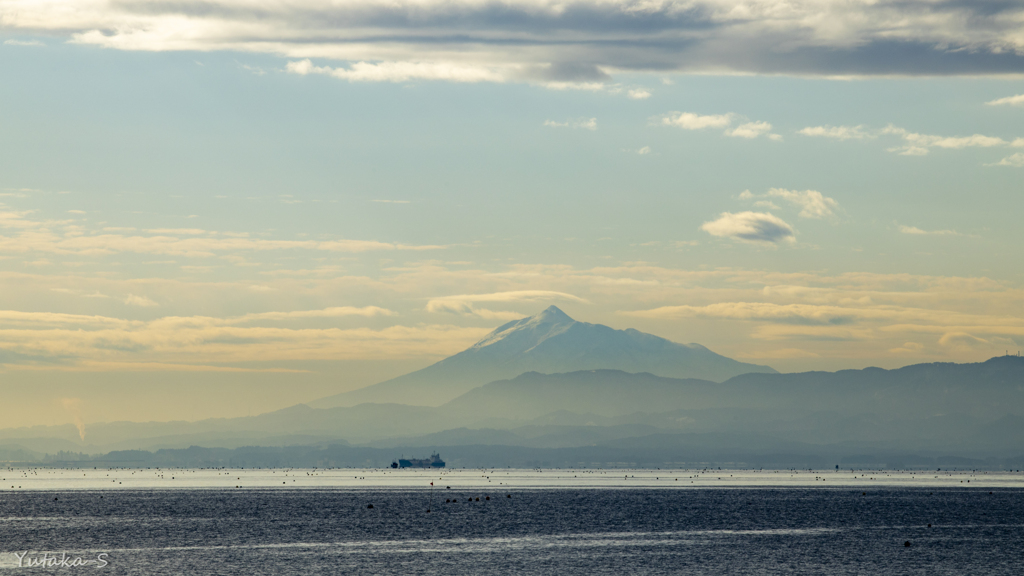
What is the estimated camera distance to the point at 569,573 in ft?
357

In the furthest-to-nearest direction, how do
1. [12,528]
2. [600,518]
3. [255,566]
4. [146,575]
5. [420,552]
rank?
1. [600,518]
2. [12,528]
3. [420,552]
4. [255,566]
5. [146,575]

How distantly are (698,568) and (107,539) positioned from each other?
261 ft

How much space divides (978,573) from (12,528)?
132m

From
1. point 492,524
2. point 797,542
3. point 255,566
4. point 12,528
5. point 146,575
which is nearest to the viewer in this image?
point 146,575

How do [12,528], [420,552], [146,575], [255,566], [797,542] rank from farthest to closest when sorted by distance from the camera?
[12,528]
[797,542]
[420,552]
[255,566]
[146,575]

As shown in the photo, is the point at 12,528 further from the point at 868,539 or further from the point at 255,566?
the point at 868,539

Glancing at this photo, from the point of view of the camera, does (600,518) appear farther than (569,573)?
Yes

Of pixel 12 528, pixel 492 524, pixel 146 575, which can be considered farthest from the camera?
pixel 492 524

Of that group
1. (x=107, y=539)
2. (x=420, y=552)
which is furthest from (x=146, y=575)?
(x=107, y=539)

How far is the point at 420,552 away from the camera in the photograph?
128875 mm

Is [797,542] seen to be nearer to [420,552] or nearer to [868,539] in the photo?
[868,539]

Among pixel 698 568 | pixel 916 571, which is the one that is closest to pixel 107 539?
pixel 698 568

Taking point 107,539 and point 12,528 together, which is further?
point 12,528

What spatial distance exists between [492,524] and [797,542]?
2125 inches
